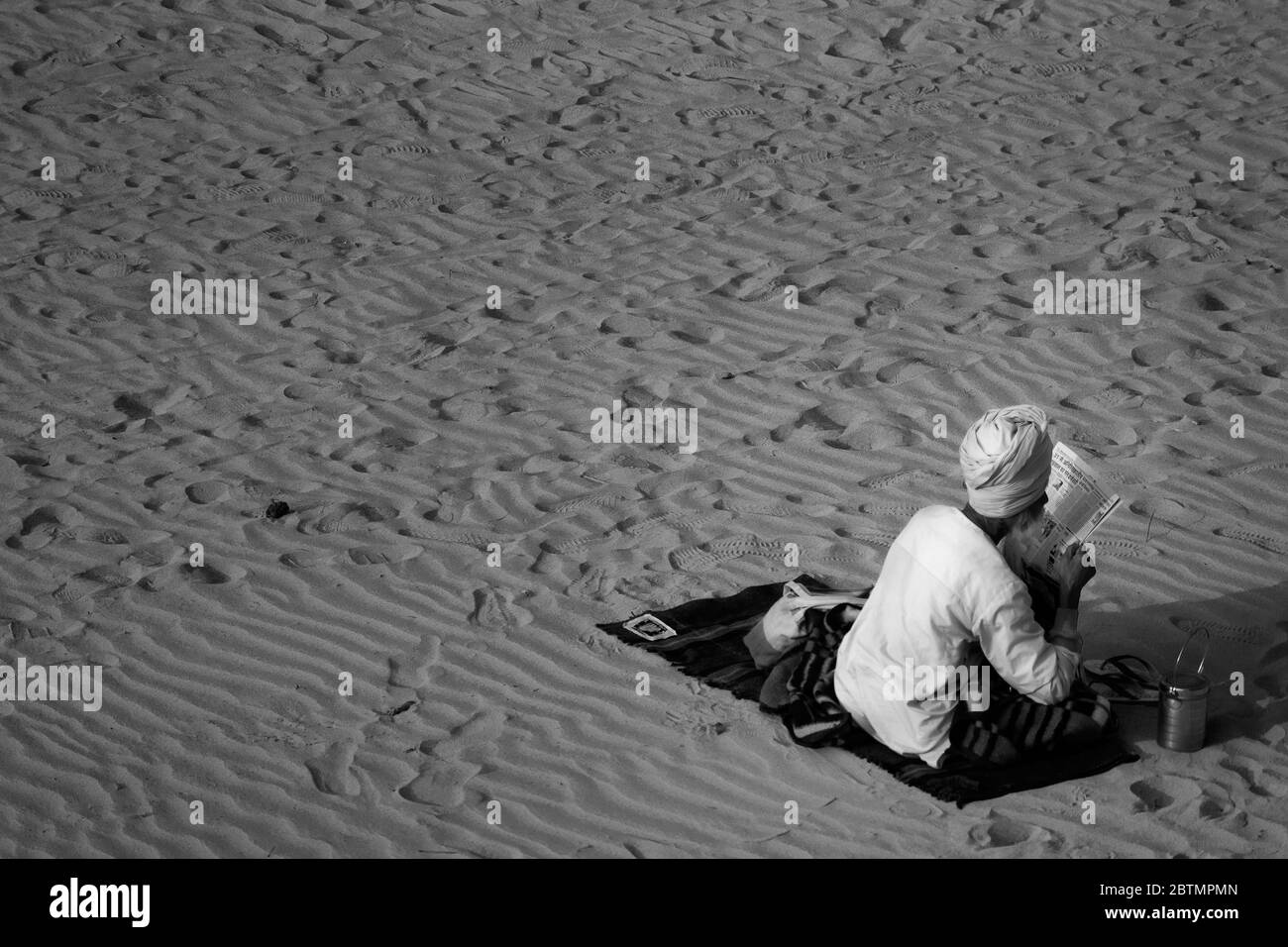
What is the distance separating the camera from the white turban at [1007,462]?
475 centimetres

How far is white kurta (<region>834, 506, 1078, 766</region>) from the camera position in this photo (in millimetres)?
4672

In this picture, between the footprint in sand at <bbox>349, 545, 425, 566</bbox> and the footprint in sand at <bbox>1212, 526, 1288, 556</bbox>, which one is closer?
the footprint in sand at <bbox>1212, 526, 1288, 556</bbox>

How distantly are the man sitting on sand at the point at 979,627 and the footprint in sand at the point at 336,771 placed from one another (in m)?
1.71

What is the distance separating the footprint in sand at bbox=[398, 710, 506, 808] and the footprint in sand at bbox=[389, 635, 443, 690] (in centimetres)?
33

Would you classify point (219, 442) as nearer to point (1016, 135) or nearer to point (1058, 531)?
point (1058, 531)

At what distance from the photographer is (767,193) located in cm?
969

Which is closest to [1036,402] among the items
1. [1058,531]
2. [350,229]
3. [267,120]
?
[1058,531]

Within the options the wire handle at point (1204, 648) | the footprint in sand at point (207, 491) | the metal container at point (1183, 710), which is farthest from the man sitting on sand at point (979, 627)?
the footprint in sand at point (207, 491)

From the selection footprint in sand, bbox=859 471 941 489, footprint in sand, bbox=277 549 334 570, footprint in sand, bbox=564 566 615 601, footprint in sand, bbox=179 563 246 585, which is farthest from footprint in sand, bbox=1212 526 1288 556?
footprint in sand, bbox=179 563 246 585

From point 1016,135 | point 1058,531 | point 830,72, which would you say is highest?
point 830,72

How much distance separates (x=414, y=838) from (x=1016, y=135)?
7172 millimetres

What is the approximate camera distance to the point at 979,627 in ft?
15.5

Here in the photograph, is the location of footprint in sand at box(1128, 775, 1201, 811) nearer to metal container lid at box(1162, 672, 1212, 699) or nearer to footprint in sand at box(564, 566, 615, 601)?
metal container lid at box(1162, 672, 1212, 699)

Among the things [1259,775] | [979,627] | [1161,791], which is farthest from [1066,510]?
[1259,775]
